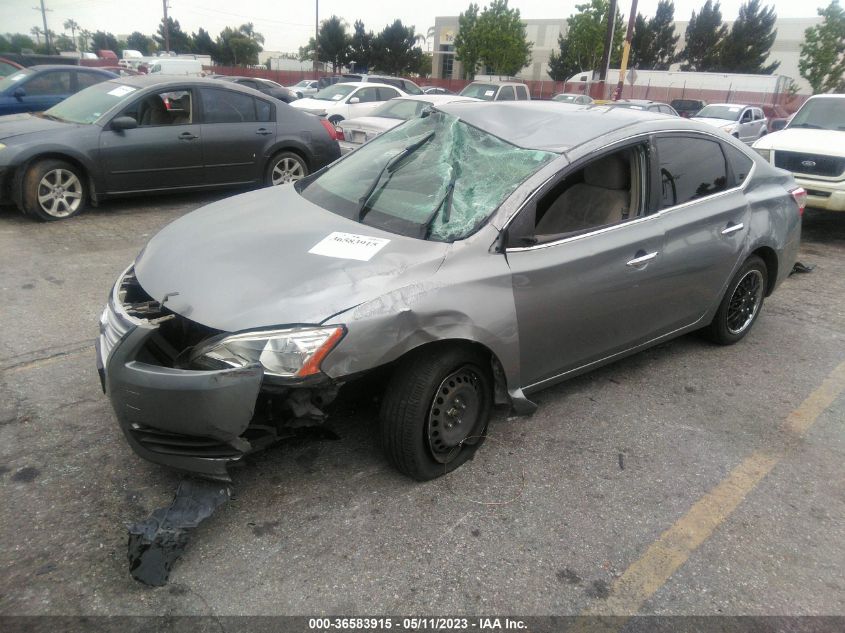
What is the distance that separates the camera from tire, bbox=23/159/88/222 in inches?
271

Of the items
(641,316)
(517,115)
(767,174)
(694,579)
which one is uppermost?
(517,115)

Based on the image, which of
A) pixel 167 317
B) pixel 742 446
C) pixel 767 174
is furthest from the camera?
pixel 767 174

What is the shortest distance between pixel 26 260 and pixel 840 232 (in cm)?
998

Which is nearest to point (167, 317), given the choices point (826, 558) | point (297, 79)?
point (826, 558)

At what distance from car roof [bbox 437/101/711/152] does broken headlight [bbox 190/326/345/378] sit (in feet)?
5.48

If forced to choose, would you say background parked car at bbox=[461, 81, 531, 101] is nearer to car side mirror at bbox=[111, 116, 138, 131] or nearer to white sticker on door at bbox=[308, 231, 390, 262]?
car side mirror at bbox=[111, 116, 138, 131]

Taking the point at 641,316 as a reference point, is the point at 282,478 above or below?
below

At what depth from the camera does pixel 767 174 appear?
4.74 meters

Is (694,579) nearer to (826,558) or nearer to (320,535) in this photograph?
(826,558)

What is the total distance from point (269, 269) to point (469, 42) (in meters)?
53.5

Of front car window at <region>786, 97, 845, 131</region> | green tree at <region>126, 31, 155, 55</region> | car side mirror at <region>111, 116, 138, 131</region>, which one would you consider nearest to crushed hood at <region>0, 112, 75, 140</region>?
car side mirror at <region>111, 116, 138, 131</region>

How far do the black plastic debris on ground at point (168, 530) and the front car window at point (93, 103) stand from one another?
6.27 meters

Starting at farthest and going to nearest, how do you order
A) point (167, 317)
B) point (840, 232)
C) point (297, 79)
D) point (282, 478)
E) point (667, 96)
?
1. point (297, 79)
2. point (667, 96)
3. point (840, 232)
4. point (282, 478)
5. point (167, 317)

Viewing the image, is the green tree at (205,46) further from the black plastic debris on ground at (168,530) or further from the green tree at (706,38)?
the black plastic debris on ground at (168,530)
